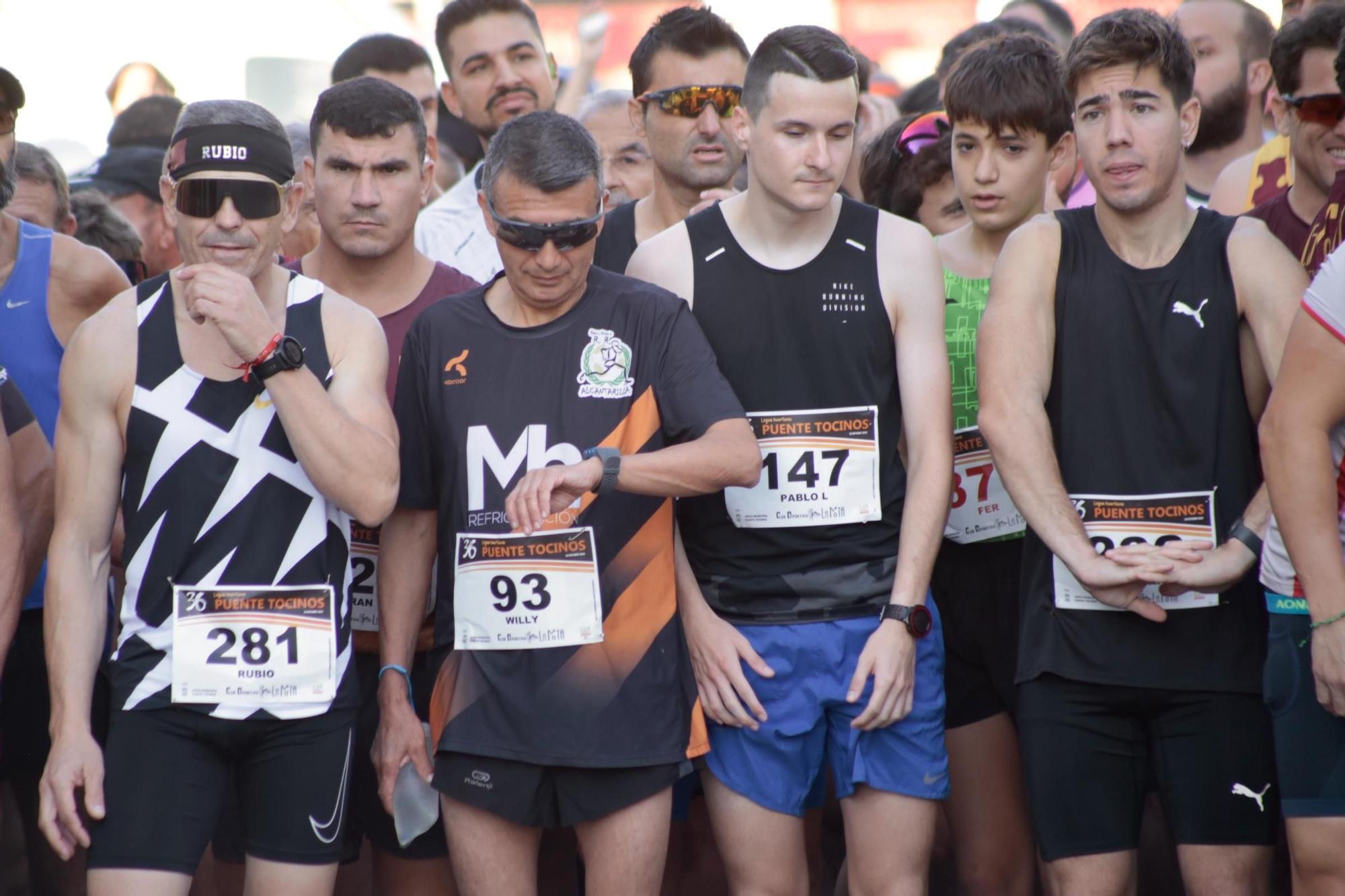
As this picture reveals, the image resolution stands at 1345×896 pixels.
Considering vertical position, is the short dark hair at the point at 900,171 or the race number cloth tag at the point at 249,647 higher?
the short dark hair at the point at 900,171

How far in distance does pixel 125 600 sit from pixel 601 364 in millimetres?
1282

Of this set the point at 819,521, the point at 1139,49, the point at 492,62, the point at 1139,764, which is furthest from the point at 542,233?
the point at 492,62

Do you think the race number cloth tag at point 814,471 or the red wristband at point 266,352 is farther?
the race number cloth tag at point 814,471

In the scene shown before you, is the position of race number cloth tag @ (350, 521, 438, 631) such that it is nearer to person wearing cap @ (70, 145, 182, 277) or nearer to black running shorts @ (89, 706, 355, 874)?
black running shorts @ (89, 706, 355, 874)

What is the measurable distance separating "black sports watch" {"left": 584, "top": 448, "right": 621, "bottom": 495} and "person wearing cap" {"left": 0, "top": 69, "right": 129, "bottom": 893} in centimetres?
192

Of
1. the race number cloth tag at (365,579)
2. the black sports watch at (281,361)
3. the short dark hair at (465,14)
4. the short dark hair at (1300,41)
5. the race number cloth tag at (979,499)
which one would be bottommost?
the race number cloth tag at (365,579)

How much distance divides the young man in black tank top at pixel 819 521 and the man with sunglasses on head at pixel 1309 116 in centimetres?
128

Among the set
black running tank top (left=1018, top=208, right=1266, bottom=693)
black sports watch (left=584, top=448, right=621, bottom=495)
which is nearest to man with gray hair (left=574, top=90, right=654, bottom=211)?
black running tank top (left=1018, top=208, right=1266, bottom=693)

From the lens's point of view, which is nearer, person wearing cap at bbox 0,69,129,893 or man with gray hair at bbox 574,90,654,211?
person wearing cap at bbox 0,69,129,893

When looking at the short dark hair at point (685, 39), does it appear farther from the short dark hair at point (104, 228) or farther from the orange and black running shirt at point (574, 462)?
the short dark hair at point (104, 228)

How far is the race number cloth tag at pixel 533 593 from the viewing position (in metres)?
3.69

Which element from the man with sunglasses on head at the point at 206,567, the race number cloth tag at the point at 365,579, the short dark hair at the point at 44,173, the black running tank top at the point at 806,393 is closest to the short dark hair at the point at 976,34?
the black running tank top at the point at 806,393

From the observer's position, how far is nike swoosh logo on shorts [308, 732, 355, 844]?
143 inches

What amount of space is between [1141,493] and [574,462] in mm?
1418
